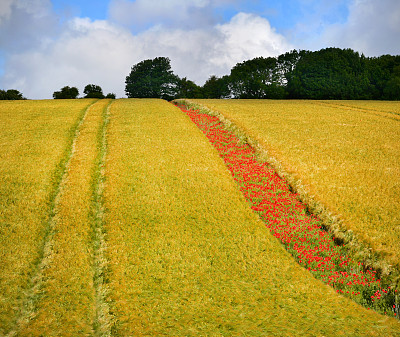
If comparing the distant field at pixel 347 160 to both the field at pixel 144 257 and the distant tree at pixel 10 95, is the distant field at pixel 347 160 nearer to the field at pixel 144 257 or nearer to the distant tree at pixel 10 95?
the field at pixel 144 257

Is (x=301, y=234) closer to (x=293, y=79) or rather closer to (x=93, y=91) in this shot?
(x=293, y=79)

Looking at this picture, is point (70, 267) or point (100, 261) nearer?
point (70, 267)

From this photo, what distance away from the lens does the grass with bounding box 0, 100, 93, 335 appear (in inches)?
423

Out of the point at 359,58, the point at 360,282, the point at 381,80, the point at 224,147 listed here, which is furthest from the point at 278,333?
the point at 359,58

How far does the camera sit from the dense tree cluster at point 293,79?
73.9 m

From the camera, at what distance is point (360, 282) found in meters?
11.3

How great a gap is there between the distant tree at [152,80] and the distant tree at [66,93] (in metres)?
18.7

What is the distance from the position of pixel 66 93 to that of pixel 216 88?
179 feet

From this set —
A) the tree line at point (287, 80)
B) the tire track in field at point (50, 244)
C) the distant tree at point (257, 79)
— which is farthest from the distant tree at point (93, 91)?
the tire track in field at point (50, 244)

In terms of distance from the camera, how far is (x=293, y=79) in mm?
85938

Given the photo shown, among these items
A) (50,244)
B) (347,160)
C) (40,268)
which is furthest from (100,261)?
(347,160)

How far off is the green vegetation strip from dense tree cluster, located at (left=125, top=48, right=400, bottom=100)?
71617 mm

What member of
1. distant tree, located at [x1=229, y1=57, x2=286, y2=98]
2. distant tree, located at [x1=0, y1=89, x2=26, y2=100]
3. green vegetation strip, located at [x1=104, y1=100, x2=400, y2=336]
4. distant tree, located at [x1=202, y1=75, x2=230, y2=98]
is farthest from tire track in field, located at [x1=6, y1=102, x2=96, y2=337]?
distant tree, located at [x1=202, y1=75, x2=230, y2=98]

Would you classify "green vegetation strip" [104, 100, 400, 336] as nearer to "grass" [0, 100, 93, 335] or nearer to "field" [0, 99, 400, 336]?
"field" [0, 99, 400, 336]
